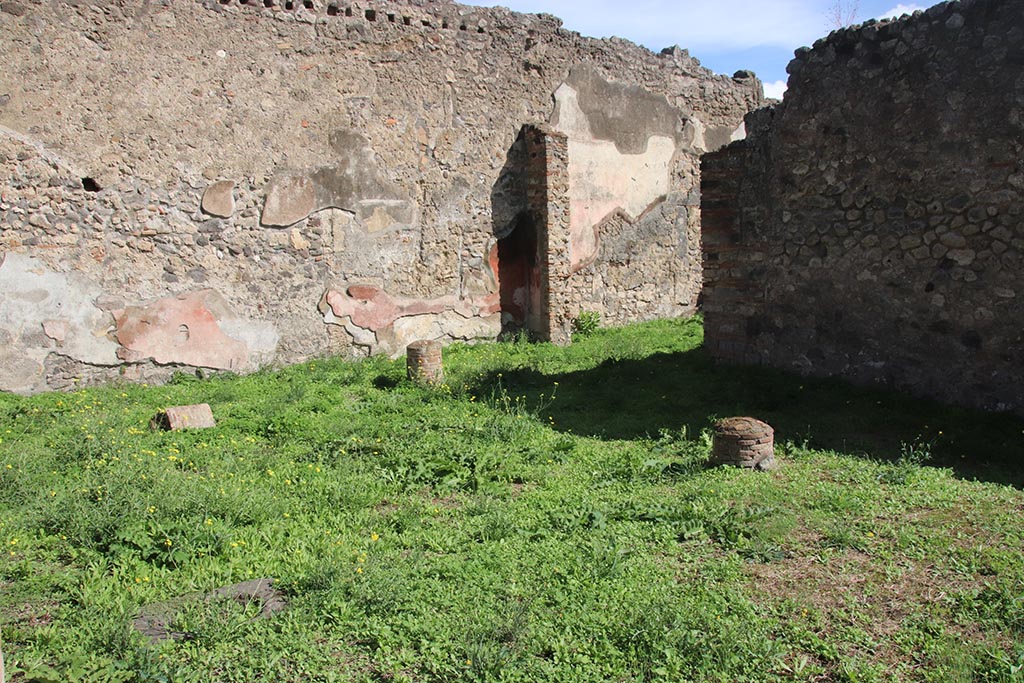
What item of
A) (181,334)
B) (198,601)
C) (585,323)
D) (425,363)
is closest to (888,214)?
(425,363)

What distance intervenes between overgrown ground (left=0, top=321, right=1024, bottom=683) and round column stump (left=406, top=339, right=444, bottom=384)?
2.57ft

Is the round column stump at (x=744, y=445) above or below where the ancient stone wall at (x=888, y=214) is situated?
below

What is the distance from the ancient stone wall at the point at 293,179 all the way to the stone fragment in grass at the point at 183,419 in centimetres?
157

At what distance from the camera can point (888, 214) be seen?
554 centimetres

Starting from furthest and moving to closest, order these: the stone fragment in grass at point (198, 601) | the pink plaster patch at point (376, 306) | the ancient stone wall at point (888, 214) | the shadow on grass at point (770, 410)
Answer: the pink plaster patch at point (376, 306)
the ancient stone wall at point (888, 214)
the shadow on grass at point (770, 410)
the stone fragment in grass at point (198, 601)

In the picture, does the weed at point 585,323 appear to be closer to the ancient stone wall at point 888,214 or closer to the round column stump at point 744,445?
the ancient stone wall at point 888,214

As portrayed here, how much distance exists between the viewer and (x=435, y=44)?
806cm

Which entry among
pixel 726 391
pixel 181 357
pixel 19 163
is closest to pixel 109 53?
pixel 19 163

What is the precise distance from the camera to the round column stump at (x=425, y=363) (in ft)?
21.6

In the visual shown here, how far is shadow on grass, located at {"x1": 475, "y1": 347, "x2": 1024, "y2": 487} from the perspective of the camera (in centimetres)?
459

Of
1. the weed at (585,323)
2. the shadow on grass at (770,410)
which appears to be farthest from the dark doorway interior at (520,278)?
the shadow on grass at (770,410)

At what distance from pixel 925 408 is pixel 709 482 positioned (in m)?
1.98

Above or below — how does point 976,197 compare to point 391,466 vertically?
above

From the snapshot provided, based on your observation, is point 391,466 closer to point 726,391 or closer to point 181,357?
point 726,391
